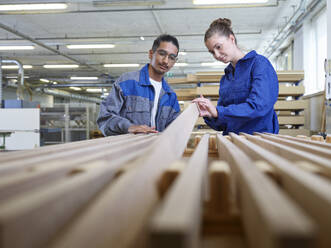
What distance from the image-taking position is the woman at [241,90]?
2.00m

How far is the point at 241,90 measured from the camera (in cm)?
229

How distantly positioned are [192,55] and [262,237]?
13379mm

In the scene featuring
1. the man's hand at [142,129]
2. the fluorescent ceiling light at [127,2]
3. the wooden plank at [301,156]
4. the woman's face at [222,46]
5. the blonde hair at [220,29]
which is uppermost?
the fluorescent ceiling light at [127,2]

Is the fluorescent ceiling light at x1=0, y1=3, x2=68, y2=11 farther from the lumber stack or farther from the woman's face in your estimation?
the lumber stack

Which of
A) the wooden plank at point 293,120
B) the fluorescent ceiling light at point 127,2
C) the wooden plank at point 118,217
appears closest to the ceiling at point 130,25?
the fluorescent ceiling light at point 127,2

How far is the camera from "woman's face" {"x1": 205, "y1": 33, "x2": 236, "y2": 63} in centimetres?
228

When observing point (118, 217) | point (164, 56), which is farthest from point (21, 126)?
point (118, 217)

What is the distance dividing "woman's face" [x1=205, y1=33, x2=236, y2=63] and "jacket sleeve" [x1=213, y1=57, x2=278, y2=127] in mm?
242

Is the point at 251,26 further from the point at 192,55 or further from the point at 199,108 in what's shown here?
the point at 199,108

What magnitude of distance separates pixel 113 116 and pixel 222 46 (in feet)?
3.51

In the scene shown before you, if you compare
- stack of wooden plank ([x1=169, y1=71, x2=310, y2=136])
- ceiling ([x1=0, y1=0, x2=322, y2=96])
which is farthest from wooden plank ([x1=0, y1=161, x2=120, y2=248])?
ceiling ([x1=0, y1=0, x2=322, y2=96])

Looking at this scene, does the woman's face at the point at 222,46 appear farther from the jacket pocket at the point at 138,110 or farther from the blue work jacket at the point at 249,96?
the jacket pocket at the point at 138,110

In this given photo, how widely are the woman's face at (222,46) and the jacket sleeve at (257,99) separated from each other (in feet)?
0.80

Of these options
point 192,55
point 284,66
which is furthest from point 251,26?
point 192,55
